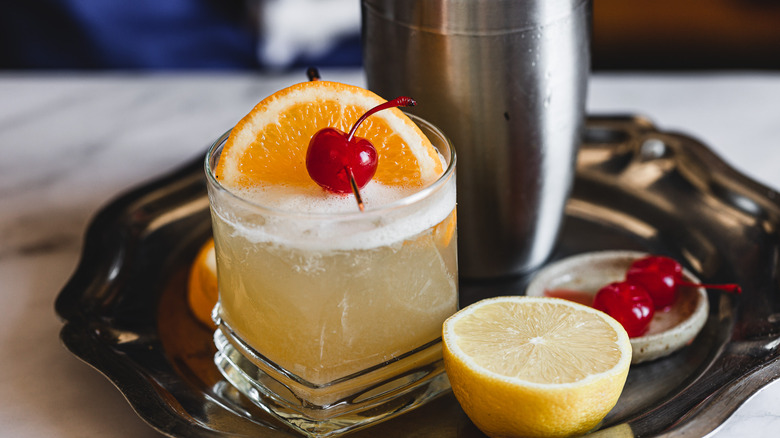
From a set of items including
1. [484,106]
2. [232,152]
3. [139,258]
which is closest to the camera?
[232,152]

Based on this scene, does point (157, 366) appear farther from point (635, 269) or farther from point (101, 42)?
point (101, 42)

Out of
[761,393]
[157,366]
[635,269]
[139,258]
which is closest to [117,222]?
[139,258]

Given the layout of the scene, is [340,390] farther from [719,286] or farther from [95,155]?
[95,155]

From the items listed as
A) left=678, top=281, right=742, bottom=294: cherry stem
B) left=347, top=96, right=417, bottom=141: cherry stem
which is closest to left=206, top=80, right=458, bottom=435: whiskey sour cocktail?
left=347, top=96, right=417, bottom=141: cherry stem

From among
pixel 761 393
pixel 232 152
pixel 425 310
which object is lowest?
pixel 761 393

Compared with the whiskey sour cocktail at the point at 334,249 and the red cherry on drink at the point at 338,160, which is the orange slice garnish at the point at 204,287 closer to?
the whiskey sour cocktail at the point at 334,249

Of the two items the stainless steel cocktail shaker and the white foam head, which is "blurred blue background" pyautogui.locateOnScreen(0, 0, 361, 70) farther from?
the white foam head
